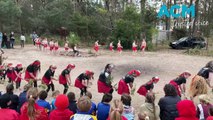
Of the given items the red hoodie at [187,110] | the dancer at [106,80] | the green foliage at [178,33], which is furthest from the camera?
the green foliage at [178,33]

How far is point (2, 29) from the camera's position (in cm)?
3359

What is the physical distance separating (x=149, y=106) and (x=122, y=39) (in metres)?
23.1

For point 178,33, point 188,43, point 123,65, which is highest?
point 178,33

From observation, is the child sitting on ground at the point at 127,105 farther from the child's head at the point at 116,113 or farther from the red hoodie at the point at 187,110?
the red hoodie at the point at 187,110

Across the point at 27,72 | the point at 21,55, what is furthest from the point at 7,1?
the point at 27,72

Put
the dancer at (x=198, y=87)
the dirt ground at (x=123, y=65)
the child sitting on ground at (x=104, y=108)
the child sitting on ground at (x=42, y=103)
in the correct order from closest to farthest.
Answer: the child sitting on ground at (x=104, y=108), the child sitting on ground at (x=42, y=103), the dancer at (x=198, y=87), the dirt ground at (x=123, y=65)

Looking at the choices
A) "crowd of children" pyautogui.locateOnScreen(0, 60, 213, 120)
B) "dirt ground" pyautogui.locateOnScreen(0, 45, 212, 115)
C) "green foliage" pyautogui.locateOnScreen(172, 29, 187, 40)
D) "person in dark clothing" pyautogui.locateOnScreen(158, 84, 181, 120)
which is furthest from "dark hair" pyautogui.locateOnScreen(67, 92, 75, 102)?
"green foliage" pyautogui.locateOnScreen(172, 29, 187, 40)

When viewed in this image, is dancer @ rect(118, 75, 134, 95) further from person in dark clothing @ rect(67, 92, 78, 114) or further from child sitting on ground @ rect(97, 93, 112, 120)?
child sitting on ground @ rect(97, 93, 112, 120)

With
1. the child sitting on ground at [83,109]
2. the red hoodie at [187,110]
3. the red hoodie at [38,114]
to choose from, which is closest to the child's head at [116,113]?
the child sitting on ground at [83,109]

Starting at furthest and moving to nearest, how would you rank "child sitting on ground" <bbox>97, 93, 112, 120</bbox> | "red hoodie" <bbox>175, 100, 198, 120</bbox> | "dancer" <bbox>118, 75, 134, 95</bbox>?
"dancer" <bbox>118, 75, 134, 95</bbox> < "child sitting on ground" <bbox>97, 93, 112, 120</bbox> < "red hoodie" <bbox>175, 100, 198, 120</bbox>

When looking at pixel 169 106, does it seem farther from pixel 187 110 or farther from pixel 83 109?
pixel 83 109

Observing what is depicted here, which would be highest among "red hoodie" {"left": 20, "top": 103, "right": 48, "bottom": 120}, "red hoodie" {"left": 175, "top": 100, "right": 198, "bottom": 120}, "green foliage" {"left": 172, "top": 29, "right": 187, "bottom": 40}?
"green foliage" {"left": 172, "top": 29, "right": 187, "bottom": 40}

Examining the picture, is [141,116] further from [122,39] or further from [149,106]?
[122,39]

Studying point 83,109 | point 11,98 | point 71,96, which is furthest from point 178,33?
point 83,109
